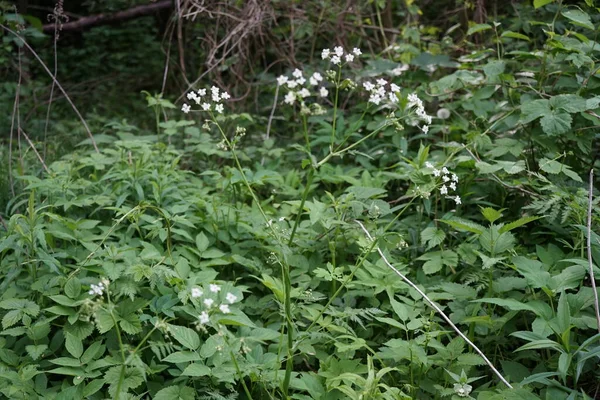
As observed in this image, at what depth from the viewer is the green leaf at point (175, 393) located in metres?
2.01

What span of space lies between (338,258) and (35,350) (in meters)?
1.30

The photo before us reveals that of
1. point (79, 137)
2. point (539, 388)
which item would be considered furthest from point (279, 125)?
point (539, 388)

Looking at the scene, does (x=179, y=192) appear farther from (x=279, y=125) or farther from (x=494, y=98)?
(x=494, y=98)

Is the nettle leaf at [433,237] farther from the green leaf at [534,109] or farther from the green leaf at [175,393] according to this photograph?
the green leaf at [175,393]

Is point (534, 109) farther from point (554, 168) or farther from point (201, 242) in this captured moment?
point (201, 242)

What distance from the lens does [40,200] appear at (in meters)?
Result: 3.04

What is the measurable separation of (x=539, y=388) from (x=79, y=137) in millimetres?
3515

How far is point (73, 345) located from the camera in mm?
2137

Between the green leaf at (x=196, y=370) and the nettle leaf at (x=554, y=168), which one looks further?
the nettle leaf at (x=554, y=168)

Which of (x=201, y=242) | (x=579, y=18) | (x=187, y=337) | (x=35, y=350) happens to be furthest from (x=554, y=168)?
(x=35, y=350)

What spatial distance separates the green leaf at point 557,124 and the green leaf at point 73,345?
2.07 m

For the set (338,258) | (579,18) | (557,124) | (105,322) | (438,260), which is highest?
(579,18)

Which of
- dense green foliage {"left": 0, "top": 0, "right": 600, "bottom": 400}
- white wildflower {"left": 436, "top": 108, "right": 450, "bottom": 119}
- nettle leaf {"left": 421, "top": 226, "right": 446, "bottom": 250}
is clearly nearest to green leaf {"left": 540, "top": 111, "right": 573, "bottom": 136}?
dense green foliage {"left": 0, "top": 0, "right": 600, "bottom": 400}

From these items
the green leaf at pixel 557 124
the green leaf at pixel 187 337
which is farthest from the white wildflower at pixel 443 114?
the green leaf at pixel 187 337
